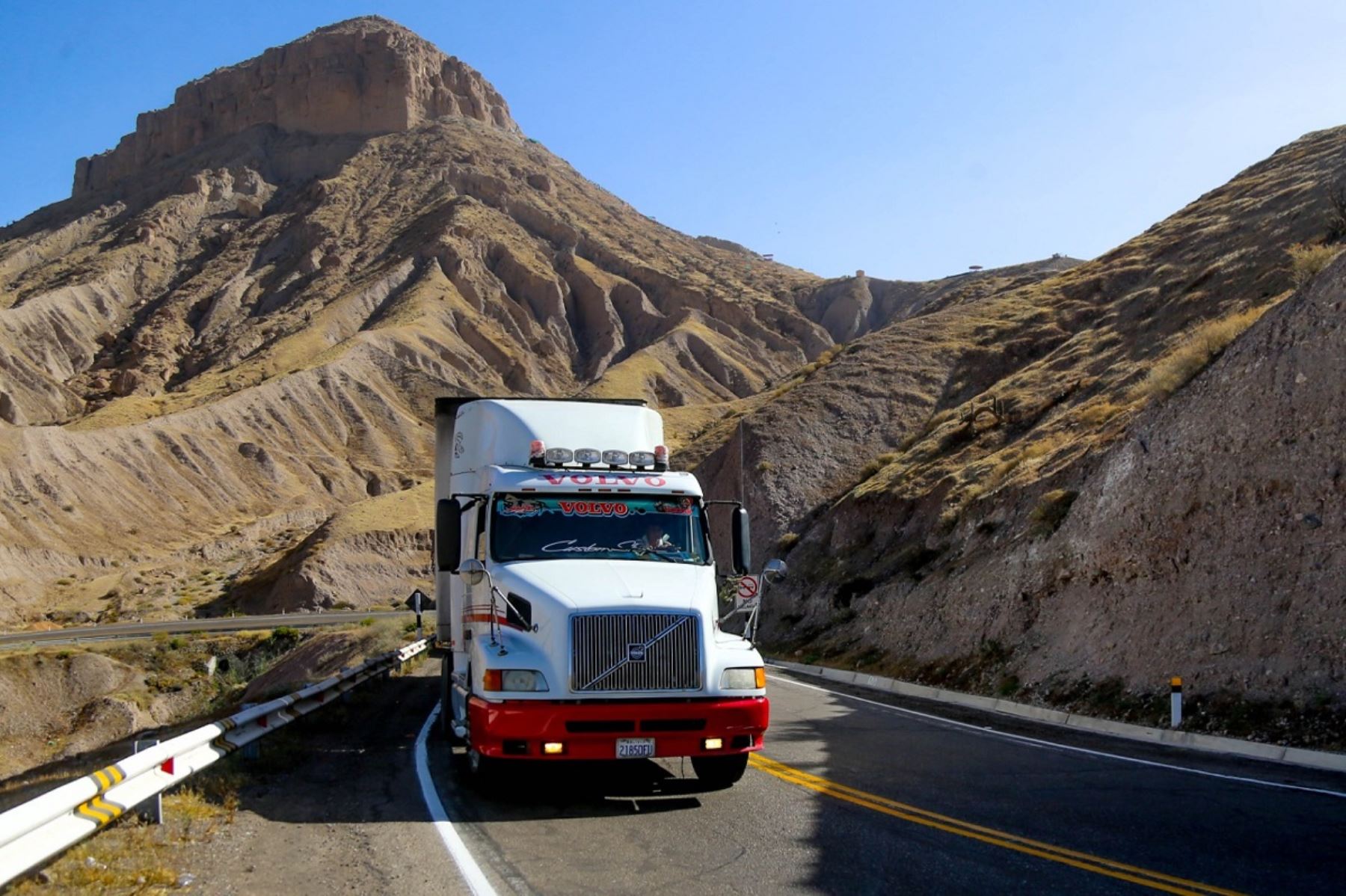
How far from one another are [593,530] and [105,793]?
4.81 meters

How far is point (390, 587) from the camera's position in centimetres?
6309

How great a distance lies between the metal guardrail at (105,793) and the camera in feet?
21.4

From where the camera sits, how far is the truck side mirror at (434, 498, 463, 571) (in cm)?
1128

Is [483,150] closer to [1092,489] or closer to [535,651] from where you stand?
[1092,489]

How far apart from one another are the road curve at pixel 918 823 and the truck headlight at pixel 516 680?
3.37 ft

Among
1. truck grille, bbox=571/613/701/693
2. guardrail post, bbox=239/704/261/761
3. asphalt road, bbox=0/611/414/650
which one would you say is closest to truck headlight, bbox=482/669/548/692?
truck grille, bbox=571/613/701/693

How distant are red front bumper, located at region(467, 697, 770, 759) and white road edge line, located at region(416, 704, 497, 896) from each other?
64 cm

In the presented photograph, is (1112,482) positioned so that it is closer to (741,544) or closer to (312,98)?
(741,544)

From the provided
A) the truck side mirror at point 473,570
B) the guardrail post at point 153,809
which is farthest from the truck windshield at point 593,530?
the guardrail post at point 153,809

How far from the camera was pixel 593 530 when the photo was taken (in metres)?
11.1

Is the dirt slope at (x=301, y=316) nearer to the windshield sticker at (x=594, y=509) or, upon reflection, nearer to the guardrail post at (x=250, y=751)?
the guardrail post at (x=250, y=751)

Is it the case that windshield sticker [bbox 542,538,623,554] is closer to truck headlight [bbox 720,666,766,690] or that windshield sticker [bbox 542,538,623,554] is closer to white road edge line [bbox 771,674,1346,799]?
truck headlight [bbox 720,666,766,690]

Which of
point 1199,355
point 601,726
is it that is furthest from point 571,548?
point 1199,355

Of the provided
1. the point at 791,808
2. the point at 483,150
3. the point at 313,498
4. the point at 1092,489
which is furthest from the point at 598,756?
the point at 483,150
